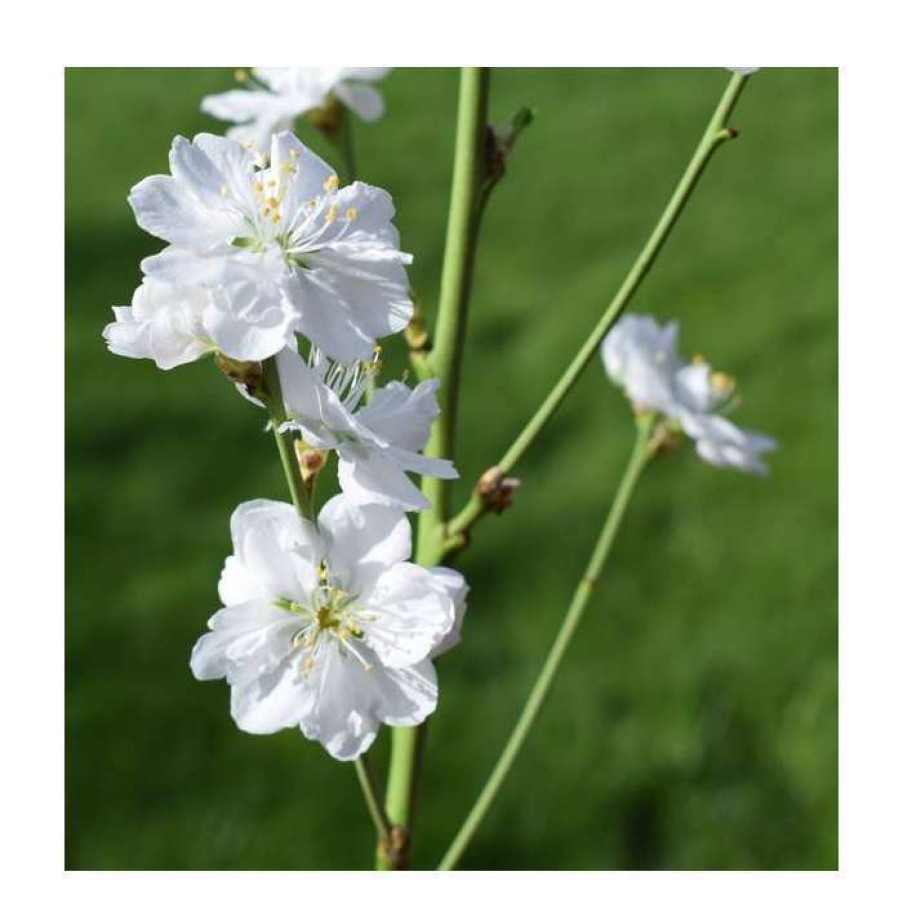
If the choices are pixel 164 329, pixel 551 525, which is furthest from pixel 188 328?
pixel 551 525

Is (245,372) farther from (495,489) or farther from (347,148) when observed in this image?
(347,148)

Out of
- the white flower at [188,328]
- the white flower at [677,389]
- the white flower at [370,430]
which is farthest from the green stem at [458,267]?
the white flower at [677,389]

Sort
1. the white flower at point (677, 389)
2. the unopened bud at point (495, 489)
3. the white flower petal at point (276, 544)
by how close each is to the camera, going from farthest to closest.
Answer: the white flower at point (677, 389) < the unopened bud at point (495, 489) < the white flower petal at point (276, 544)

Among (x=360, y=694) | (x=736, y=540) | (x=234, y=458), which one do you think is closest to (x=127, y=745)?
(x=234, y=458)

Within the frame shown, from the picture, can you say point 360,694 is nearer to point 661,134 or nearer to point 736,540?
point 736,540

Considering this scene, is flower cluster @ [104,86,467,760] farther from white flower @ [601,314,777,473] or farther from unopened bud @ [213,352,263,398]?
white flower @ [601,314,777,473]

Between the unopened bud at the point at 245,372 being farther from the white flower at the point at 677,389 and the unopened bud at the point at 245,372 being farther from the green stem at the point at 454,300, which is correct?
the white flower at the point at 677,389
